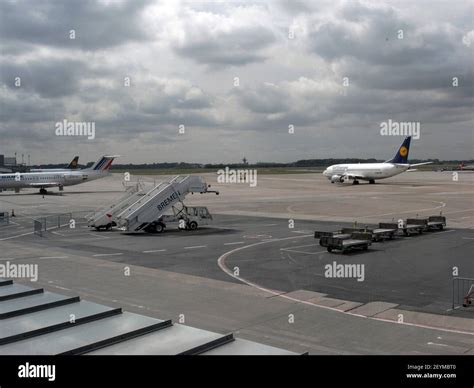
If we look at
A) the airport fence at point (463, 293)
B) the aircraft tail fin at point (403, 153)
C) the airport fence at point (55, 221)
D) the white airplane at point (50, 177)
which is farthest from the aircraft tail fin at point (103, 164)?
the airport fence at point (463, 293)

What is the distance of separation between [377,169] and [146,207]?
7915 cm

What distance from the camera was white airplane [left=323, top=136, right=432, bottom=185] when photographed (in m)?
106

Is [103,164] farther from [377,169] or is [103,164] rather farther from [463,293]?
[463,293]

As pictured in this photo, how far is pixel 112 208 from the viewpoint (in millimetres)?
42594

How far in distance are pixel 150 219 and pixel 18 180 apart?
5957 centimetres

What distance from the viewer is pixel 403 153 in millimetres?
105938

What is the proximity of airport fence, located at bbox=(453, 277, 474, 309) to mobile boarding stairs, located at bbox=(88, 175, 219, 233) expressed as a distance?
23359 millimetres

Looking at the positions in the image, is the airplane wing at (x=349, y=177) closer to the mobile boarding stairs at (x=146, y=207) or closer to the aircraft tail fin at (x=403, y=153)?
the aircraft tail fin at (x=403, y=153)

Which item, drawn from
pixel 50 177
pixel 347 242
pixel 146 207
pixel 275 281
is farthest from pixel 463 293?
pixel 50 177

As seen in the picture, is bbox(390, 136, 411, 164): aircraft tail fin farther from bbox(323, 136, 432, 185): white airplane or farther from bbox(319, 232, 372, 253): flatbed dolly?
bbox(319, 232, 372, 253): flatbed dolly

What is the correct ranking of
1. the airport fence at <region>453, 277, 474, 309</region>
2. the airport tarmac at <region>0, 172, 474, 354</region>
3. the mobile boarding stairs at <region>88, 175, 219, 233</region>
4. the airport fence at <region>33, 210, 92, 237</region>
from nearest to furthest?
the airport tarmac at <region>0, 172, 474, 354</region>
the airport fence at <region>453, 277, 474, 309</region>
the mobile boarding stairs at <region>88, 175, 219, 233</region>
the airport fence at <region>33, 210, 92, 237</region>

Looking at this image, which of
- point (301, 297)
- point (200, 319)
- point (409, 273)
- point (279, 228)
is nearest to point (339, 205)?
point (279, 228)

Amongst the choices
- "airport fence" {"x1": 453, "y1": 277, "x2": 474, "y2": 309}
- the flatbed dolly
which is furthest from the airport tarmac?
the flatbed dolly
